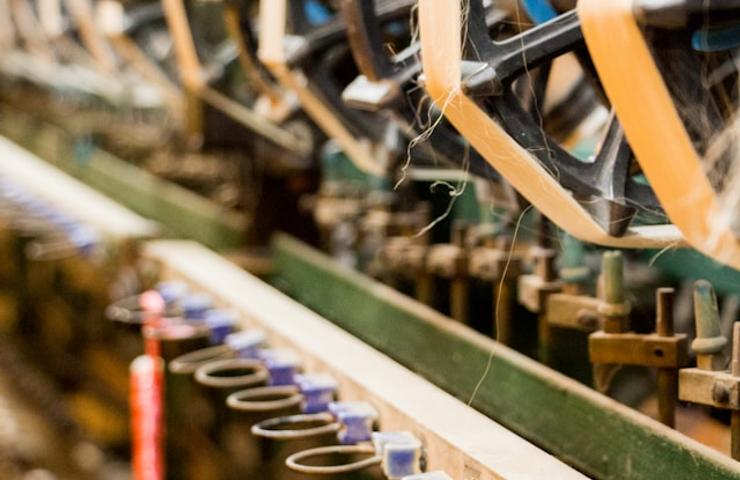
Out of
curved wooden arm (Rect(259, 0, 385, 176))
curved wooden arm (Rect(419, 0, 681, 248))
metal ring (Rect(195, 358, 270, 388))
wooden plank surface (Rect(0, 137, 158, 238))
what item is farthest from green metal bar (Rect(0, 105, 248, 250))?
curved wooden arm (Rect(419, 0, 681, 248))

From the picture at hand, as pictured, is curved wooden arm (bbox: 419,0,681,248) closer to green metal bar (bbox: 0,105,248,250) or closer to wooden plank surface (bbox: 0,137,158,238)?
wooden plank surface (bbox: 0,137,158,238)

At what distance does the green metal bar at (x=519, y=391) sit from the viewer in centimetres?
155

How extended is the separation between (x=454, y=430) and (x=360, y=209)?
172 cm

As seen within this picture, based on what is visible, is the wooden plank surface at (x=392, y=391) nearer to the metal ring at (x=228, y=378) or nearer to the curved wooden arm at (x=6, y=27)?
the metal ring at (x=228, y=378)

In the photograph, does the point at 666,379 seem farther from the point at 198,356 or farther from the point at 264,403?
the point at 198,356

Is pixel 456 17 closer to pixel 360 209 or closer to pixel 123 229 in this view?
pixel 360 209

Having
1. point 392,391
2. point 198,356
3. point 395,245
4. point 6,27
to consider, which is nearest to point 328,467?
point 392,391

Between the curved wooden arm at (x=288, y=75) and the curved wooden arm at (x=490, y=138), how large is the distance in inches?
33.2

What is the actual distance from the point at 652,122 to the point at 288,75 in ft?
3.96

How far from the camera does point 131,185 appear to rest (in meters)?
4.97

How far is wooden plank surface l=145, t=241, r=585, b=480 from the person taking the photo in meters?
1.48

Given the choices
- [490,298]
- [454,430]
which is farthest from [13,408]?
[454,430]

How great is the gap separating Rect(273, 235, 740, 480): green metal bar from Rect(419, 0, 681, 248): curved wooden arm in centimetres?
24

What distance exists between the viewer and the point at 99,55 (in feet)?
14.7
